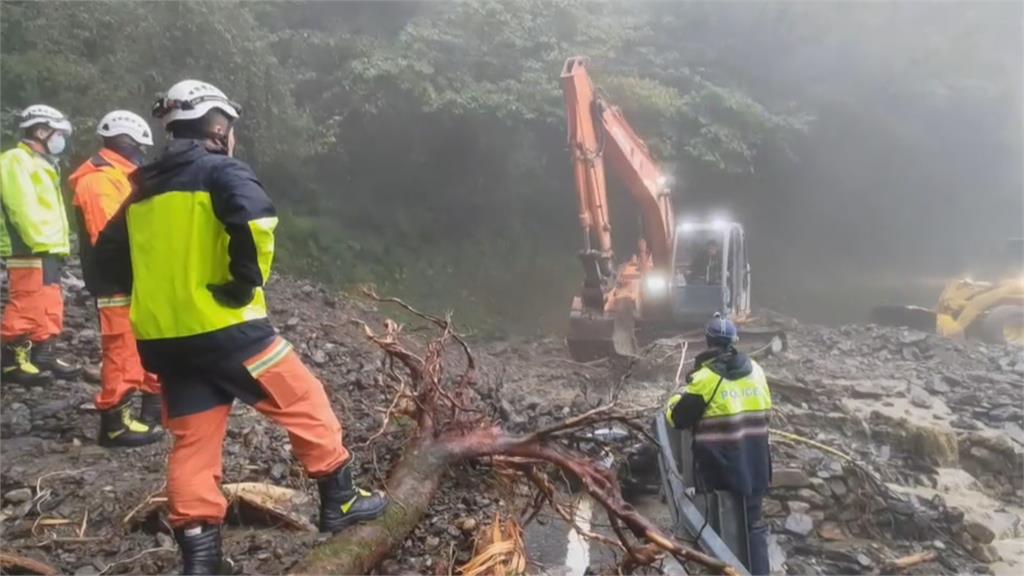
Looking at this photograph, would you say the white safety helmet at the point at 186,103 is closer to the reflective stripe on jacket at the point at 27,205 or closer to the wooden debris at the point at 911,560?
the reflective stripe on jacket at the point at 27,205

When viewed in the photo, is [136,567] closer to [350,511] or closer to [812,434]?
[350,511]

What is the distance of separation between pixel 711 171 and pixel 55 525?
1356cm

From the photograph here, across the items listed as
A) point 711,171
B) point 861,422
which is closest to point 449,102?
point 711,171

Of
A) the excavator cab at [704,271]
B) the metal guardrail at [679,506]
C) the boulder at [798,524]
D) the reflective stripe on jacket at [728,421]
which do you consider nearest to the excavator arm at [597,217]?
the excavator cab at [704,271]

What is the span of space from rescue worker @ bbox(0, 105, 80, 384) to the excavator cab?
20.7 feet

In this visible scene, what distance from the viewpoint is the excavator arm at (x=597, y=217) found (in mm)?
8195

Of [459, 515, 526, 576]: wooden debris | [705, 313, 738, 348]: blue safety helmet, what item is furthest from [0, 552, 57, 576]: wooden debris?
[705, 313, 738, 348]: blue safety helmet

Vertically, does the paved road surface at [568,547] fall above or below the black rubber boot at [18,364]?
below

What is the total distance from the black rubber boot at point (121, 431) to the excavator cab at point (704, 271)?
20.4 ft

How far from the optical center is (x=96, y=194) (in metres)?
3.74

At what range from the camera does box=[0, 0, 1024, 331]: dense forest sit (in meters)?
9.50

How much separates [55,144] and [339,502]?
3.30 m

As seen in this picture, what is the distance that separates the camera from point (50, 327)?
457cm

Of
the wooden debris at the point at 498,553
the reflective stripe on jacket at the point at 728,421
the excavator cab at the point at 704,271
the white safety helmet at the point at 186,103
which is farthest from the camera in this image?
the excavator cab at the point at 704,271
